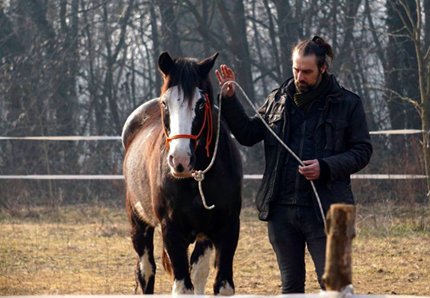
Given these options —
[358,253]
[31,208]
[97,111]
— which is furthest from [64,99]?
A: [358,253]

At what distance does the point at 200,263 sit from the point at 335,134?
1870 millimetres

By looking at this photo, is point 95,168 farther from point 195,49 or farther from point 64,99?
point 195,49

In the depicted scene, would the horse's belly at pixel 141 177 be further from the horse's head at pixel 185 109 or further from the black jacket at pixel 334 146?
the black jacket at pixel 334 146

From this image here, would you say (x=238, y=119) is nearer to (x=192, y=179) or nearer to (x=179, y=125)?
(x=179, y=125)

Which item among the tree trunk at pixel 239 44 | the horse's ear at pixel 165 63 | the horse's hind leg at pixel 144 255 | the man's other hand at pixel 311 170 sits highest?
the tree trunk at pixel 239 44

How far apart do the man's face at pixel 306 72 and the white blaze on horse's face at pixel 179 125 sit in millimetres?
687

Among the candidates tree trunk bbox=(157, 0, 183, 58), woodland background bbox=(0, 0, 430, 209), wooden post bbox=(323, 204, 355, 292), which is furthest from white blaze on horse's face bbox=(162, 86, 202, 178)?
tree trunk bbox=(157, 0, 183, 58)

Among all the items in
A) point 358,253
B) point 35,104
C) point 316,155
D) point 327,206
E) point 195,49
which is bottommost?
point 358,253

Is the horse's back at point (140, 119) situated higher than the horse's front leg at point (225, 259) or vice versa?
the horse's back at point (140, 119)

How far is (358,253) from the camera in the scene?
821 centimetres

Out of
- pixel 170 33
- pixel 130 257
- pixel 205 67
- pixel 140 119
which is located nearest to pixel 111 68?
pixel 170 33

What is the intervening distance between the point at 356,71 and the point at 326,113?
1185 cm

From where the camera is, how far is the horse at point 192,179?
4.24 meters

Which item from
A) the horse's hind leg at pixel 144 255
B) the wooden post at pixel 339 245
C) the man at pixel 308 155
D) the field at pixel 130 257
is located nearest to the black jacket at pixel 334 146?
the man at pixel 308 155
